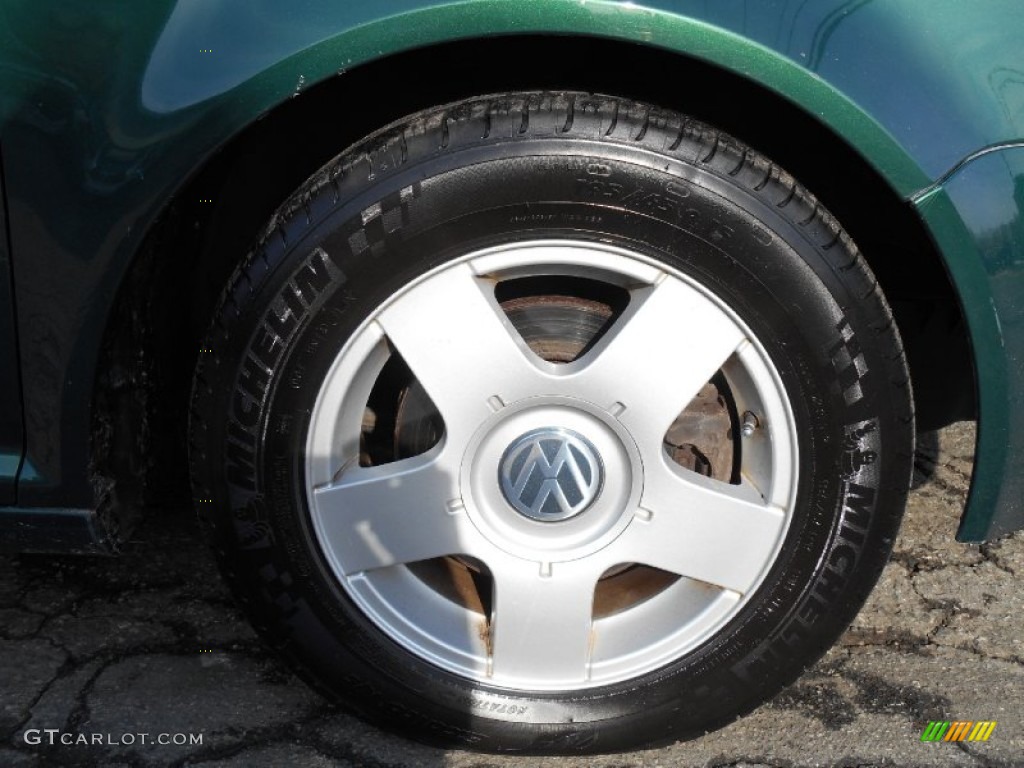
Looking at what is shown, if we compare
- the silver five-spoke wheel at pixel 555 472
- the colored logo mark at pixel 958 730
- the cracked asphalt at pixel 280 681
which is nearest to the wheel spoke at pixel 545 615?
the silver five-spoke wheel at pixel 555 472

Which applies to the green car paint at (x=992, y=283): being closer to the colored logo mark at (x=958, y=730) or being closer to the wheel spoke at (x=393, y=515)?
the colored logo mark at (x=958, y=730)

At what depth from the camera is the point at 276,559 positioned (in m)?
1.75

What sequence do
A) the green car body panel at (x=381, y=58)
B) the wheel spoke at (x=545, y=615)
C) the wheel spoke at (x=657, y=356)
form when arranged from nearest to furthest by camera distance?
the green car body panel at (x=381, y=58), the wheel spoke at (x=657, y=356), the wheel spoke at (x=545, y=615)

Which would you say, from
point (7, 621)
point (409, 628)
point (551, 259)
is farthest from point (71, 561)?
point (551, 259)

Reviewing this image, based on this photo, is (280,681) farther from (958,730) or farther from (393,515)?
(958,730)

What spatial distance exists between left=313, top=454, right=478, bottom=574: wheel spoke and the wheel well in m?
0.35

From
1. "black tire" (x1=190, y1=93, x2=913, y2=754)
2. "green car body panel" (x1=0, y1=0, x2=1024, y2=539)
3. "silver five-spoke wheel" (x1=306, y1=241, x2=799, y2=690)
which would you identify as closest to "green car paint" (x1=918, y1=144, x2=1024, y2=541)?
"green car body panel" (x1=0, y1=0, x2=1024, y2=539)

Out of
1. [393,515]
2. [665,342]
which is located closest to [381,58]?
[665,342]

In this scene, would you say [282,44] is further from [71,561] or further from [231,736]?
[71,561]

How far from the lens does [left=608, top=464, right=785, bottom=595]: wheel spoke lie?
174 centimetres

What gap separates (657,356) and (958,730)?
0.83 meters

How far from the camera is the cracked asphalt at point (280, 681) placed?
73.0 inches

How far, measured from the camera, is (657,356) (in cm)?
167

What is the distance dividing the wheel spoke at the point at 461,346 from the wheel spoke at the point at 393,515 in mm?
107
